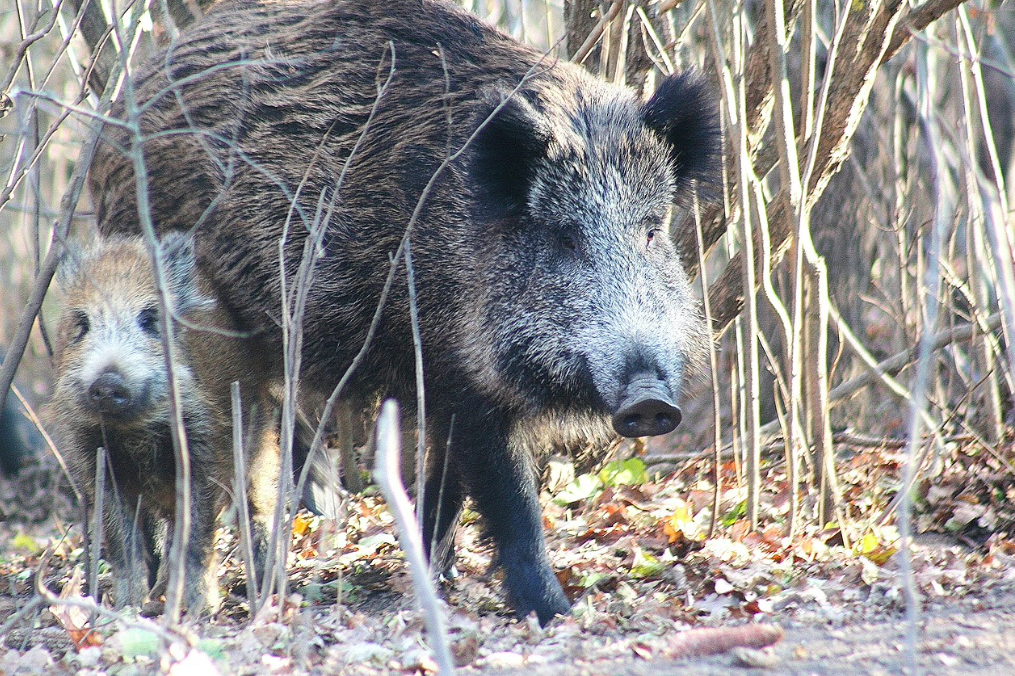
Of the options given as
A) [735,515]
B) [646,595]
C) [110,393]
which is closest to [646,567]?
[646,595]

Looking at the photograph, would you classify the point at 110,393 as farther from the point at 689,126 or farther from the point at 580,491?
the point at 689,126

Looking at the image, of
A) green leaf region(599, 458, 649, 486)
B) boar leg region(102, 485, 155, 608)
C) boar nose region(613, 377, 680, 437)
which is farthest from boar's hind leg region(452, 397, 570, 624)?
boar leg region(102, 485, 155, 608)

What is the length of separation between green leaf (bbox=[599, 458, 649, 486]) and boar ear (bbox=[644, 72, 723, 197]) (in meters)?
1.44

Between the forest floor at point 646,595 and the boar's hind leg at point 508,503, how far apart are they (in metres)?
0.14

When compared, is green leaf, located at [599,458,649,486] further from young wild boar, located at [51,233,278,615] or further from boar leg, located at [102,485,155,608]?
boar leg, located at [102,485,155,608]

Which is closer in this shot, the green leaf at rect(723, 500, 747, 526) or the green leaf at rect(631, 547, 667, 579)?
the green leaf at rect(631, 547, 667, 579)

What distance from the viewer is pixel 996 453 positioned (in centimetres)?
402

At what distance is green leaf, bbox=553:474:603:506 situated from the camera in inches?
195

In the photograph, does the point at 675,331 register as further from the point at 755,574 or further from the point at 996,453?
the point at 996,453

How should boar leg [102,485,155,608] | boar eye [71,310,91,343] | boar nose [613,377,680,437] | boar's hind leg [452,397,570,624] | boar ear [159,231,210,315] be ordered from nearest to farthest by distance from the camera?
boar nose [613,377,680,437], boar's hind leg [452,397,570,624], boar leg [102,485,155,608], boar eye [71,310,91,343], boar ear [159,231,210,315]

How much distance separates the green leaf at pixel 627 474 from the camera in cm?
502

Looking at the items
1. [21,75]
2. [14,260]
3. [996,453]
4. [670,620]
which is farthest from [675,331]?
[14,260]

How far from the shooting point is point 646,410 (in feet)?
10.9

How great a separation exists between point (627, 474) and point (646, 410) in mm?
1742
